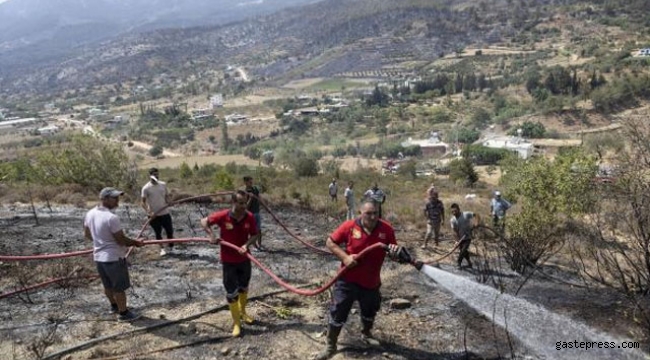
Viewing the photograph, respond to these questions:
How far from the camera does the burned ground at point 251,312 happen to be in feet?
20.0

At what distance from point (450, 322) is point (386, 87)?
462ft

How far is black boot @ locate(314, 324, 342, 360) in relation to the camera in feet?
19.1

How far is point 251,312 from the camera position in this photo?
7.12m

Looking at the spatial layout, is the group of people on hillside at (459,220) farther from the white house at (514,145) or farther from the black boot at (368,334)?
the white house at (514,145)

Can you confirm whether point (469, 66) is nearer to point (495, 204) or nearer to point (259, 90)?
point (259, 90)

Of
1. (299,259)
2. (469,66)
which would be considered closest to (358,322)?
(299,259)

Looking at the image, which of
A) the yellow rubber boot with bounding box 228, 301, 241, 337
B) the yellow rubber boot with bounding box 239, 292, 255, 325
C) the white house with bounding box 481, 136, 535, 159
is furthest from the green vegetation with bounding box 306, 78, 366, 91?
the yellow rubber boot with bounding box 228, 301, 241, 337

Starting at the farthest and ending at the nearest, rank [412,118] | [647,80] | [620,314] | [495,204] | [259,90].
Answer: [259,90], [412,118], [647,80], [495,204], [620,314]

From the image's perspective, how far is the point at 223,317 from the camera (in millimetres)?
6941

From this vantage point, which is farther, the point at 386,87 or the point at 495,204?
the point at 386,87

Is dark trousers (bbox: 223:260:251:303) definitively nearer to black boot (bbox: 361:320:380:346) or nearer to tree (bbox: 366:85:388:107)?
black boot (bbox: 361:320:380:346)

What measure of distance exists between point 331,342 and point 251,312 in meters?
1.68

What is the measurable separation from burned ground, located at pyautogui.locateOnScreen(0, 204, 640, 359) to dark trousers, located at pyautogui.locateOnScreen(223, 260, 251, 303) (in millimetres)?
583

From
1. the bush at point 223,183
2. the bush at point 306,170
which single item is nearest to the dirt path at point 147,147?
the bush at point 306,170
